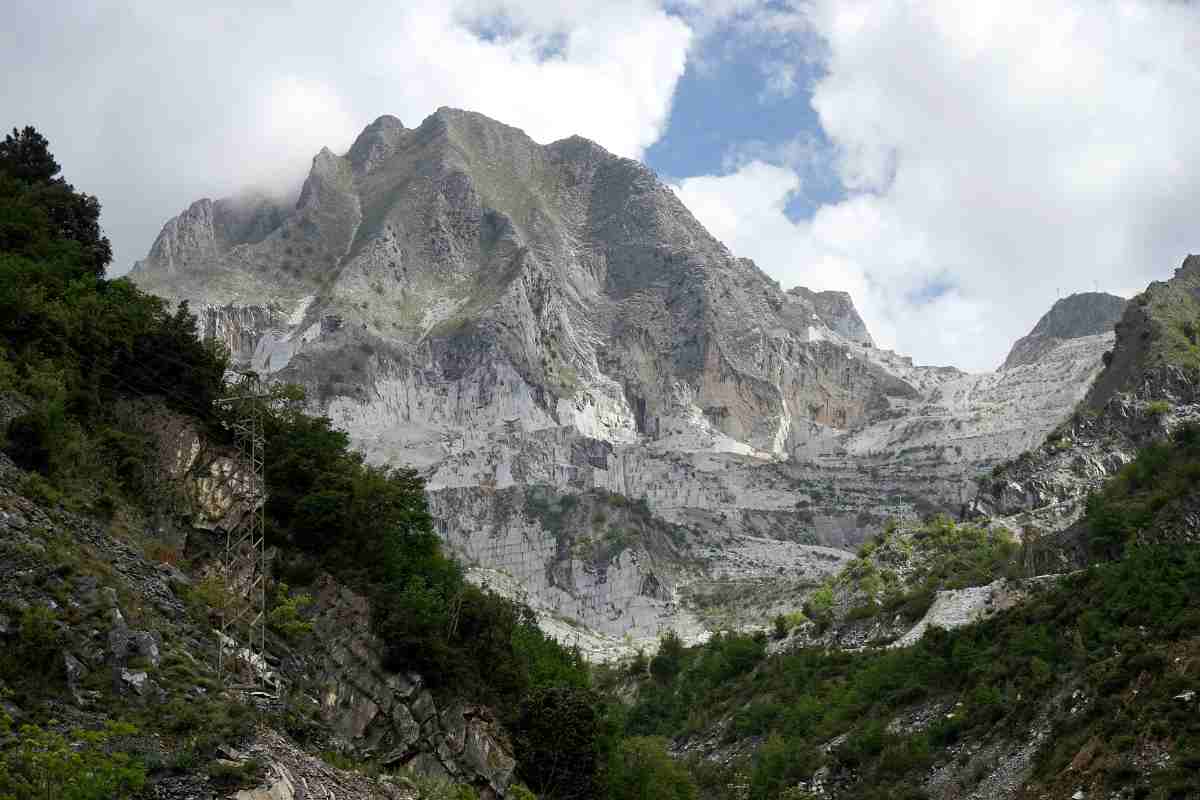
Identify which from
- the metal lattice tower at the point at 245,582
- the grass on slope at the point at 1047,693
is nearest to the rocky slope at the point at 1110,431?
the grass on slope at the point at 1047,693

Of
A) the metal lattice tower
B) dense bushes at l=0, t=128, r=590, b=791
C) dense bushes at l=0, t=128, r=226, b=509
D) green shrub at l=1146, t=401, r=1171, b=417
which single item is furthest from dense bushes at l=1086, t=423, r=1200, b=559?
dense bushes at l=0, t=128, r=226, b=509

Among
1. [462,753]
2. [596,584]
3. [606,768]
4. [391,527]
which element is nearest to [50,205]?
[391,527]

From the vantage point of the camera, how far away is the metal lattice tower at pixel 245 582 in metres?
34.2

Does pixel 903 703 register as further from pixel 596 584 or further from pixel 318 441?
pixel 596 584

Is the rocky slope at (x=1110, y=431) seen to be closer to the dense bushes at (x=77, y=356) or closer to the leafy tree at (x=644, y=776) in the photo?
the leafy tree at (x=644, y=776)

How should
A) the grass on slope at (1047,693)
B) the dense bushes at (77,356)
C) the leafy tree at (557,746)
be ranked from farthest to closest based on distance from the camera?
the leafy tree at (557,746) → the grass on slope at (1047,693) → the dense bushes at (77,356)

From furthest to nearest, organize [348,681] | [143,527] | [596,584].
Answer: [596,584] < [348,681] < [143,527]

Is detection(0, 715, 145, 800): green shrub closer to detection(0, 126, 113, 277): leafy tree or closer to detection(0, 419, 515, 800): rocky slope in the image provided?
detection(0, 419, 515, 800): rocky slope

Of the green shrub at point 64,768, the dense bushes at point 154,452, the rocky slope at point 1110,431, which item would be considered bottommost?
the green shrub at point 64,768

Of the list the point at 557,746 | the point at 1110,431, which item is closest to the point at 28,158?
the point at 557,746

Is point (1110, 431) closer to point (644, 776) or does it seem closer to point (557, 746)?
point (644, 776)

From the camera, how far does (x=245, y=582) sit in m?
40.4

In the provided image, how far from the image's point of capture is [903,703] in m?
68.1

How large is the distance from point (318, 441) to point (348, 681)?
42.6ft
